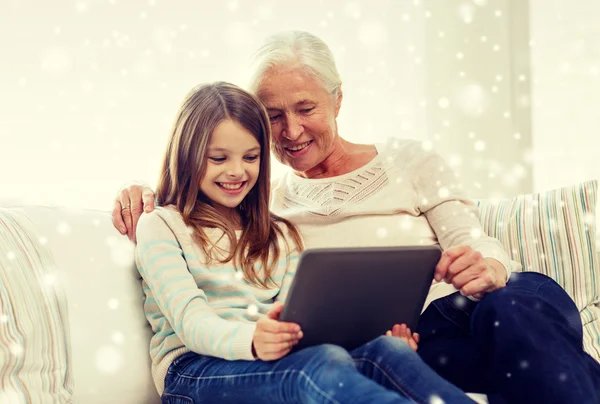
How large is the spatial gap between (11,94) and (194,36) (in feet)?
2.08

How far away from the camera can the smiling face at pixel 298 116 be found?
1631 millimetres

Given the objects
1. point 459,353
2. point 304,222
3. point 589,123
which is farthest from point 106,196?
point 589,123

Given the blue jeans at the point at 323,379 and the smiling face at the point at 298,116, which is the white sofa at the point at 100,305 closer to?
the blue jeans at the point at 323,379

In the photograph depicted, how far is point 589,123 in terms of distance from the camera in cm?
281

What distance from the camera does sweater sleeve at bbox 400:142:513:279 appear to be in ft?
5.12

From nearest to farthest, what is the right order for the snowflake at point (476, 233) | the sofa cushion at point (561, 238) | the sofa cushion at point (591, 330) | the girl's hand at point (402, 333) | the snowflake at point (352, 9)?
the girl's hand at point (402, 333), the snowflake at point (476, 233), the sofa cushion at point (591, 330), the sofa cushion at point (561, 238), the snowflake at point (352, 9)

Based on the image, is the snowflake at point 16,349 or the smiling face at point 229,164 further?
the smiling face at point 229,164

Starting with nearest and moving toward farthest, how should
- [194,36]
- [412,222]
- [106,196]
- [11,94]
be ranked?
[412,222]
[11,94]
[106,196]
[194,36]

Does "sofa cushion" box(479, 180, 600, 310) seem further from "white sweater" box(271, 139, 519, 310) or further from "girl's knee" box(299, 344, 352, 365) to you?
"girl's knee" box(299, 344, 352, 365)

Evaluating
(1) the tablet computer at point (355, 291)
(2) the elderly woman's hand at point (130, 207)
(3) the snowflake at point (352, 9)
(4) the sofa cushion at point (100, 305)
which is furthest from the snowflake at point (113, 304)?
(3) the snowflake at point (352, 9)

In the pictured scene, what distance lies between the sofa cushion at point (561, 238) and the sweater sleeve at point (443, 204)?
20 centimetres

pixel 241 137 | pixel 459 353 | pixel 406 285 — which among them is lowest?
pixel 459 353

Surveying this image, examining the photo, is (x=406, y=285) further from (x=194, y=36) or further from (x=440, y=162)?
(x=194, y=36)

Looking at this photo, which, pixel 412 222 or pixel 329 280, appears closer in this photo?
pixel 329 280
